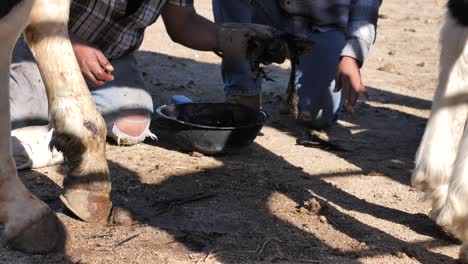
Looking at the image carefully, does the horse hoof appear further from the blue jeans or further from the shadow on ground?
the blue jeans

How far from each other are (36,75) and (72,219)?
1242mm

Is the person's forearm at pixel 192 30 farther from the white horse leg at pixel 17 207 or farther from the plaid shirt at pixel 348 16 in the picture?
the white horse leg at pixel 17 207

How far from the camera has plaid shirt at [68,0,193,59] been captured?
3586mm

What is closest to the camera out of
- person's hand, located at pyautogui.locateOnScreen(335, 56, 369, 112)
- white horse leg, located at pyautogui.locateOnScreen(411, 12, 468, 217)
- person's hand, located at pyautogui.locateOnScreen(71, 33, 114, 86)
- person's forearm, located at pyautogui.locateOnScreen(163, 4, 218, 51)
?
white horse leg, located at pyautogui.locateOnScreen(411, 12, 468, 217)

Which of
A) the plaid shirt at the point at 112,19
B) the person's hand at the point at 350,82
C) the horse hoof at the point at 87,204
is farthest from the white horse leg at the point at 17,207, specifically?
the person's hand at the point at 350,82

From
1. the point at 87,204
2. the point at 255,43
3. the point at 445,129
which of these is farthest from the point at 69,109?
the point at 445,129

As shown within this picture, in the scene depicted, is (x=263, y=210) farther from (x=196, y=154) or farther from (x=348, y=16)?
(x=348, y=16)

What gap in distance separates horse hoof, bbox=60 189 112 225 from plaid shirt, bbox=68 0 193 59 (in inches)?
43.1

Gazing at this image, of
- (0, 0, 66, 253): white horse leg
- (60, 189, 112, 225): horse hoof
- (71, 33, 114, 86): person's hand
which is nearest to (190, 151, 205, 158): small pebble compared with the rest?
(71, 33, 114, 86): person's hand

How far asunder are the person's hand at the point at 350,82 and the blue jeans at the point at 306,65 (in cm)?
80

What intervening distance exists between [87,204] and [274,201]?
0.76 meters

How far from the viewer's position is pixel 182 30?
365 cm

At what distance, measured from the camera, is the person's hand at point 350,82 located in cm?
324

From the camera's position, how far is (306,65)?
4.32m
